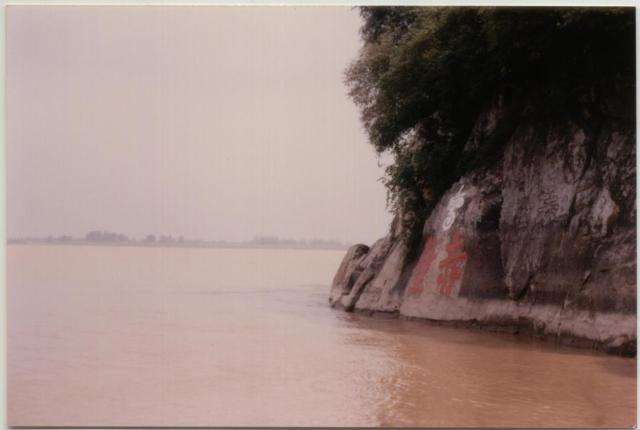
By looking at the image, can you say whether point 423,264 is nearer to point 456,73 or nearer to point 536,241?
point 536,241

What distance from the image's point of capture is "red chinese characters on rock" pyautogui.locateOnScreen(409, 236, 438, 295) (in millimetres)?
15359

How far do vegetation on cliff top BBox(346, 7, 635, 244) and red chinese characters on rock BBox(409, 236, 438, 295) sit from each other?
0.95 m

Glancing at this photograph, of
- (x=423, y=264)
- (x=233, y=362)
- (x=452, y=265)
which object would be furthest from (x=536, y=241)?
(x=233, y=362)

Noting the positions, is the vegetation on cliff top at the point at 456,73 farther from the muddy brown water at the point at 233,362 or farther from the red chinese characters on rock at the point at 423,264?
the muddy brown water at the point at 233,362

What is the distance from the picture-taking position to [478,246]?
1437 cm

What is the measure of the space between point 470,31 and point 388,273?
633 centimetres

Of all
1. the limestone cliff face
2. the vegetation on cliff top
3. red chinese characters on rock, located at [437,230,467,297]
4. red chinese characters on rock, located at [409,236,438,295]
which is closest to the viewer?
the limestone cliff face

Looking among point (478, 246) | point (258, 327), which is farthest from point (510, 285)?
point (258, 327)

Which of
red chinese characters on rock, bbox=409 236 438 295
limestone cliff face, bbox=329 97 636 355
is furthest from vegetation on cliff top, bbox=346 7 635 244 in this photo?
red chinese characters on rock, bbox=409 236 438 295

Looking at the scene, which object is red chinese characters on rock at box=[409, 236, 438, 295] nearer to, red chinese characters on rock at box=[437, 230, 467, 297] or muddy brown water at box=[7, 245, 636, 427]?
red chinese characters on rock at box=[437, 230, 467, 297]

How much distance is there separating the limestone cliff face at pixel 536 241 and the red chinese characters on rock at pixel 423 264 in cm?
4

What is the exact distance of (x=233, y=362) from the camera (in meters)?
11.1

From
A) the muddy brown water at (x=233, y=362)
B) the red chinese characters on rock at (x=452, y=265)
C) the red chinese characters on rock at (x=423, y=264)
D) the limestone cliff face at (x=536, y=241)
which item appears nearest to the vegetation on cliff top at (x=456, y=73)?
the limestone cliff face at (x=536, y=241)

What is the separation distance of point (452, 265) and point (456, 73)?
4130mm
